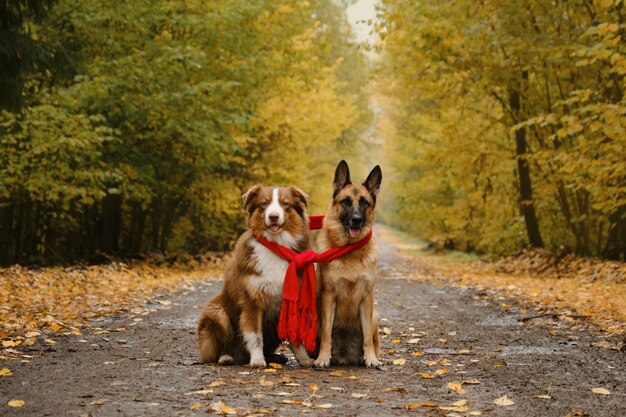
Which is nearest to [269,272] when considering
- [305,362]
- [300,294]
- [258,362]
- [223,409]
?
[300,294]

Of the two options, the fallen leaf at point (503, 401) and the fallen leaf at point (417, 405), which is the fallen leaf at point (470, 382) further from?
the fallen leaf at point (417, 405)

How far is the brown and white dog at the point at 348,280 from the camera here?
6.42 metres

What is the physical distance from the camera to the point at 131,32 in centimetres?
1869

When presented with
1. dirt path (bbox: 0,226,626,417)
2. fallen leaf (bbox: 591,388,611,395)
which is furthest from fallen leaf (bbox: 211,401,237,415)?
fallen leaf (bbox: 591,388,611,395)

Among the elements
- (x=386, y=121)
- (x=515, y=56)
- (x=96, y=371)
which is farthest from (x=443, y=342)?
(x=386, y=121)

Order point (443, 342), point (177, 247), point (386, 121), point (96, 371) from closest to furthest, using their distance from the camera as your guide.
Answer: point (96, 371)
point (443, 342)
point (177, 247)
point (386, 121)

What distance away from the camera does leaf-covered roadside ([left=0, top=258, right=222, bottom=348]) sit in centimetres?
905

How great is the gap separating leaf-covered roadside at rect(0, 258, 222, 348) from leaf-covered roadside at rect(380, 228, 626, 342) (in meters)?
6.61

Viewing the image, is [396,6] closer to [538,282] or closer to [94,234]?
[538,282]

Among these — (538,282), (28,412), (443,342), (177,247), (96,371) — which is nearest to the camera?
(28,412)

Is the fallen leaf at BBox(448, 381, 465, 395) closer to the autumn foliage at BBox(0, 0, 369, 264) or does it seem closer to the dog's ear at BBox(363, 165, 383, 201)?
the dog's ear at BBox(363, 165, 383, 201)

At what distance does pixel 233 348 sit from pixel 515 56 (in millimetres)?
13831

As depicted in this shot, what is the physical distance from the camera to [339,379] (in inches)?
236

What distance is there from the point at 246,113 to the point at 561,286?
9794 mm
